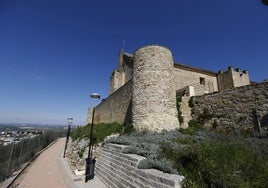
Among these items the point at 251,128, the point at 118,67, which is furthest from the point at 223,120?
the point at 118,67

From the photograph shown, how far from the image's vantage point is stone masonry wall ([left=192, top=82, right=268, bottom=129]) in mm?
7891

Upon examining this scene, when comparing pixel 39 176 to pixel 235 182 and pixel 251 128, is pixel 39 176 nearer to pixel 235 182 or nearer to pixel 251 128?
pixel 235 182

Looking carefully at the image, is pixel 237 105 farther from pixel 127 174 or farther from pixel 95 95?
pixel 95 95

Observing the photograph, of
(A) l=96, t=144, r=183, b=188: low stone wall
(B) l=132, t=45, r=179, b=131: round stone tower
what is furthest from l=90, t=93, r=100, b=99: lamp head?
(A) l=96, t=144, r=183, b=188: low stone wall

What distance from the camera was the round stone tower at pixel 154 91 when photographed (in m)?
9.45

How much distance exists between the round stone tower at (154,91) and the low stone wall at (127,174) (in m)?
3.13

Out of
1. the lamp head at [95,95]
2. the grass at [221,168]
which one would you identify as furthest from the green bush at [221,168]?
the lamp head at [95,95]

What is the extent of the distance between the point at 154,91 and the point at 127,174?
570cm

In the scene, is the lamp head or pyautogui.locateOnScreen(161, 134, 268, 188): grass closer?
pyautogui.locateOnScreen(161, 134, 268, 188): grass

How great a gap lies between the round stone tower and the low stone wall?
3.13 metres

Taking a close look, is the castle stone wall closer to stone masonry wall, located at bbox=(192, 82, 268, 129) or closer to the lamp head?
stone masonry wall, located at bbox=(192, 82, 268, 129)

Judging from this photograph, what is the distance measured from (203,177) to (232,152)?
1836 mm

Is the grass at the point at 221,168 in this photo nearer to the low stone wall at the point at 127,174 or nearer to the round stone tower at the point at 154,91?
the low stone wall at the point at 127,174

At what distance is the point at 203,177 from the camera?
3.51 meters
